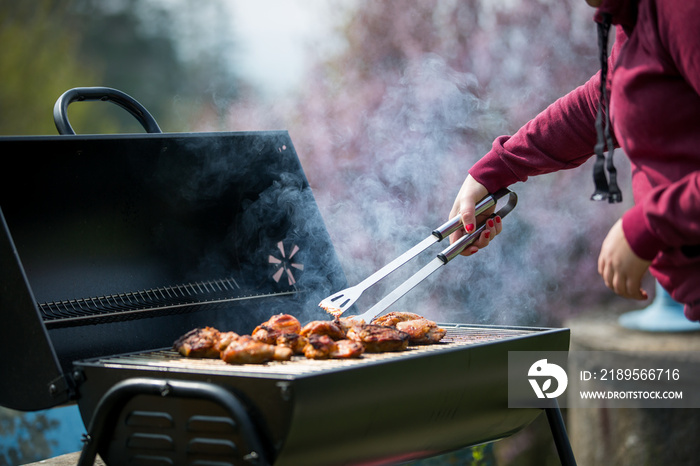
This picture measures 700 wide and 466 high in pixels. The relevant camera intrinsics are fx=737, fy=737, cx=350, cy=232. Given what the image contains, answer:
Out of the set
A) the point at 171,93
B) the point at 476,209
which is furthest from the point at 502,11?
the point at 476,209

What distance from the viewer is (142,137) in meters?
2.17

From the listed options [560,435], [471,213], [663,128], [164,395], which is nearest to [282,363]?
[164,395]

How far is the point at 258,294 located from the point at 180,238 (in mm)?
306

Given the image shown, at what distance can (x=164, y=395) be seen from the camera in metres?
1.40

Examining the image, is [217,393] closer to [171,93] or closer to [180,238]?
[180,238]

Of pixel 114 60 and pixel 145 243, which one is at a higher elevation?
pixel 114 60

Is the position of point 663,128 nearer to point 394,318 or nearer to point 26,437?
point 394,318

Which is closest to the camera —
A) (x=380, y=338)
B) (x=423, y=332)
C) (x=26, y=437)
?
(x=380, y=338)

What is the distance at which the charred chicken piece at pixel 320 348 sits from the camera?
166 cm

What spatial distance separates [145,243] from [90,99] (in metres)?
0.50

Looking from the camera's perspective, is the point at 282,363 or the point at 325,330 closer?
the point at 282,363

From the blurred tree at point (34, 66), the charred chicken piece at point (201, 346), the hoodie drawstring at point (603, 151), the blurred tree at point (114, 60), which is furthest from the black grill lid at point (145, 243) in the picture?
the blurred tree at point (34, 66)

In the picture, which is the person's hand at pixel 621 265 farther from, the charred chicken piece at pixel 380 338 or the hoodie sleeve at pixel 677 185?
the charred chicken piece at pixel 380 338

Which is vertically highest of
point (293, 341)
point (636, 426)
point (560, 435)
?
point (293, 341)
